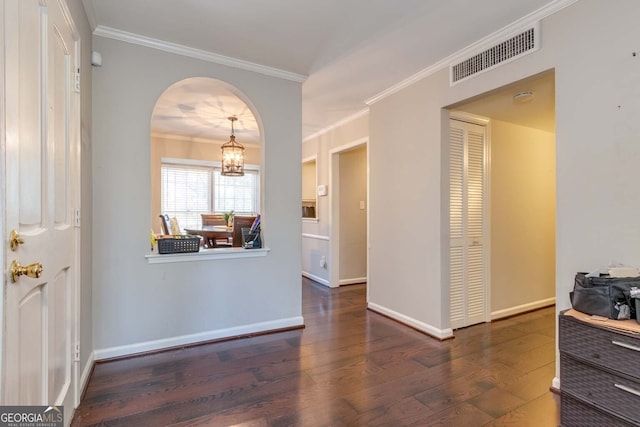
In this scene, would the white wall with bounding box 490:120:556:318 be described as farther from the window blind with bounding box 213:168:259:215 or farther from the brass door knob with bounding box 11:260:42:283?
the window blind with bounding box 213:168:259:215

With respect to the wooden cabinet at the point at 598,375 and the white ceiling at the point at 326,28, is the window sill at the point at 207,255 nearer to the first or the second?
the white ceiling at the point at 326,28

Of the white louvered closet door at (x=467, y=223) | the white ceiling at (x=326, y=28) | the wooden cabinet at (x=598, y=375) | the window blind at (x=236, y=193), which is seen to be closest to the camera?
the wooden cabinet at (x=598, y=375)

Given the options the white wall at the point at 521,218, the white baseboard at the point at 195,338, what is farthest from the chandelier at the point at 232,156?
the white wall at the point at 521,218

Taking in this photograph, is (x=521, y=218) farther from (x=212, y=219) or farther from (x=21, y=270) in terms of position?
(x=212, y=219)

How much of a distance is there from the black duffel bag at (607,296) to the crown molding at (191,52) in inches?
112

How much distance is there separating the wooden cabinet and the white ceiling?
206 cm

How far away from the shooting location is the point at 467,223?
3293mm

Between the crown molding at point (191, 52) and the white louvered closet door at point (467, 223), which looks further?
the white louvered closet door at point (467, 223)

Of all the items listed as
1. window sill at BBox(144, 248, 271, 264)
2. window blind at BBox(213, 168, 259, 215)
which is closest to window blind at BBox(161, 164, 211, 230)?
window blind at BBox(213, 168, 259, 215)

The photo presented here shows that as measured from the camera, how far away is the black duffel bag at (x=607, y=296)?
1552mm

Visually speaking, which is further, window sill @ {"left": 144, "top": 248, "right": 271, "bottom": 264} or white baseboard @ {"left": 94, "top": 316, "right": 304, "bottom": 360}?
window sill @ {"left": 144, "top": 248, "right": 271, "bottom": 264}

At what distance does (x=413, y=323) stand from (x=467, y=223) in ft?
3.88

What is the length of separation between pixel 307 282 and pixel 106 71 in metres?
4.02

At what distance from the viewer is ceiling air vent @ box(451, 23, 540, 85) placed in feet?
7.30
